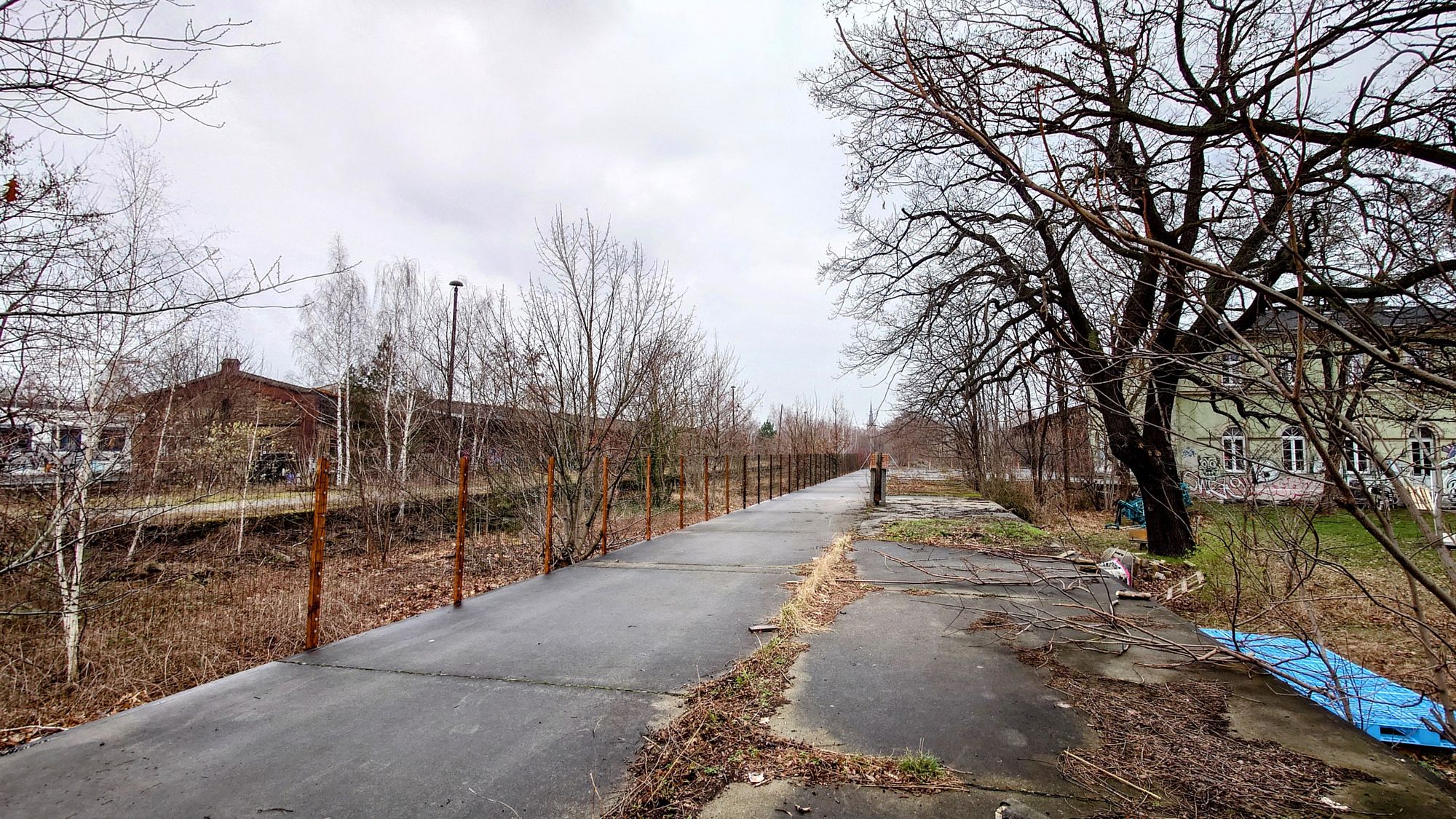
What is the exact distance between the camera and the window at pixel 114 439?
598 cm

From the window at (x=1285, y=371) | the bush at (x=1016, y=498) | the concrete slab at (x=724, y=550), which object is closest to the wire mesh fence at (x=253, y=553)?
the concrete slab at (x=724, y=550)

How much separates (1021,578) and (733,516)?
7254 mm

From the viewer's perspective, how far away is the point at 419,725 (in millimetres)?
3070

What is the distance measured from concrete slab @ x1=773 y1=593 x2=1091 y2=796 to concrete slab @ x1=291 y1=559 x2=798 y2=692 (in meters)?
0.68

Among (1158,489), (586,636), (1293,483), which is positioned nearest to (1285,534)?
(1293,483)

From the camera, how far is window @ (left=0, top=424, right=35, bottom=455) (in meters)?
3.39

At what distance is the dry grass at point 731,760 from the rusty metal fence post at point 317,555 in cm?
263

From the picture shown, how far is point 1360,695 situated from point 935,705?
2.16 m

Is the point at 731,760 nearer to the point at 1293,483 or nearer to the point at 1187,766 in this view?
the point at 1187,766

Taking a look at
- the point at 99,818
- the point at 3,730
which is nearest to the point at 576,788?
the point at 99,818

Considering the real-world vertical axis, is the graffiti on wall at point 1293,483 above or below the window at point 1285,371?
below

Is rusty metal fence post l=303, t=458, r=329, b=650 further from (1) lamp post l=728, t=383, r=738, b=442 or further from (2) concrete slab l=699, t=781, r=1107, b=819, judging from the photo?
(1) lamp post l=728, t=383, r=738, b=442

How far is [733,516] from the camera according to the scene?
13.1m

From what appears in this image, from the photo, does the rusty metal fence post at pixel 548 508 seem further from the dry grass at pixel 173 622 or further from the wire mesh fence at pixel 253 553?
the dry grass at pixel 173 622
